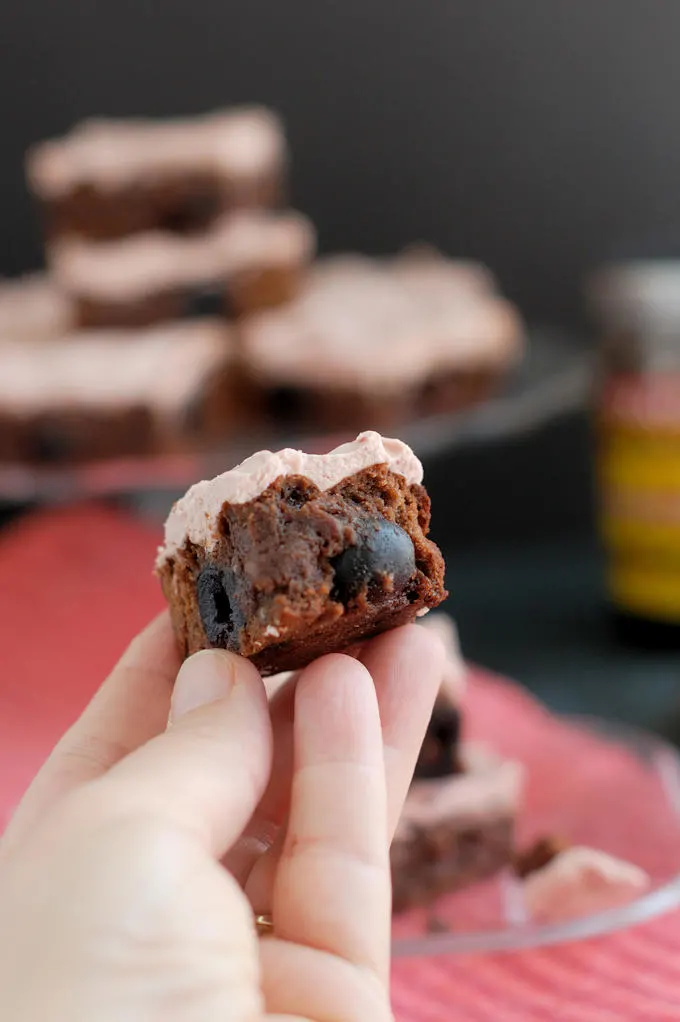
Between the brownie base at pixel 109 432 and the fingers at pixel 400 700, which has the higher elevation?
the fingers at pixel 400 700

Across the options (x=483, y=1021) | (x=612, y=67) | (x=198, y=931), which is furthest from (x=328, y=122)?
(x=198, y=931)

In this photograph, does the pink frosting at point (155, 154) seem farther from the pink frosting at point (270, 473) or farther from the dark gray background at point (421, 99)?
the pink frosting at point (270, 473)

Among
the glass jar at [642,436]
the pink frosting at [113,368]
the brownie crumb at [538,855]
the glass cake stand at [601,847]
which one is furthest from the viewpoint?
the glass jar at [642,436]

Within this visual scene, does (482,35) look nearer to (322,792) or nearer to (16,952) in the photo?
(322,792)

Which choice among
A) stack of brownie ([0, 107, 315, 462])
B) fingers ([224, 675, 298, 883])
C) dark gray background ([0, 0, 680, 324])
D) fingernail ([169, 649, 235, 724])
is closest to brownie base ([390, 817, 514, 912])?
fingers ([224, 675, 298, 883])

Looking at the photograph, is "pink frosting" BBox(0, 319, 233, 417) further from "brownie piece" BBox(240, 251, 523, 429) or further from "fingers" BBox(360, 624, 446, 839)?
"fingers" BBox(360, 624, 446, 839)

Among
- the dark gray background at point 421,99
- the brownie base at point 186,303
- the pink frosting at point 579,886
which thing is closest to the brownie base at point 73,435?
the brownie base at point 186,303

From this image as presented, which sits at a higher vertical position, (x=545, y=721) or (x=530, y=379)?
(x=530, y=379)
